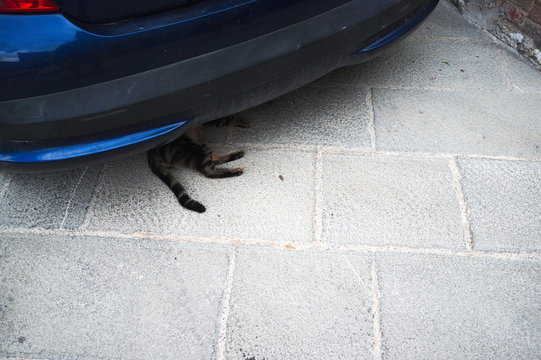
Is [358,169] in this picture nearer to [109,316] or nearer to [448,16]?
[109,316]

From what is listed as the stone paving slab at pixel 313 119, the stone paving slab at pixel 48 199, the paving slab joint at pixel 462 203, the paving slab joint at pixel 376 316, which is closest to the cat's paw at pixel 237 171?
the stone paving slab at pixel 313 119

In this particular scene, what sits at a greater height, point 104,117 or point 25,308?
point 104,117

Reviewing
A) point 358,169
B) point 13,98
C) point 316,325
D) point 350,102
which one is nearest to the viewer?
point 13,98

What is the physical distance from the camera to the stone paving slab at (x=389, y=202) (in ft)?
7.98

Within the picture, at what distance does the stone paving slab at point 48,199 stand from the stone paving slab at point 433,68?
165 centimetres

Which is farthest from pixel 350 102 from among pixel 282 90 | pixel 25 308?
pixel 25 308

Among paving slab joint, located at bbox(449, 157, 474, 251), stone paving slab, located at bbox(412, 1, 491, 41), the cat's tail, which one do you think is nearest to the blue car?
the cat's tail

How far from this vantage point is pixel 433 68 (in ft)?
11.6

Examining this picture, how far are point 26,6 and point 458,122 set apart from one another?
242 cm

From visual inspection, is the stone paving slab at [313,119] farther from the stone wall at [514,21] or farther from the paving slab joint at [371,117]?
the stone wall at [514,21]

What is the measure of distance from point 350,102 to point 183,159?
1.16 m

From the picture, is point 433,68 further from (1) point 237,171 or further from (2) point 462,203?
(1) point 237,171

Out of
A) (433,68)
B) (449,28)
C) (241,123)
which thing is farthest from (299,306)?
(449,28)

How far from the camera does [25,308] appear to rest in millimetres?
2184
